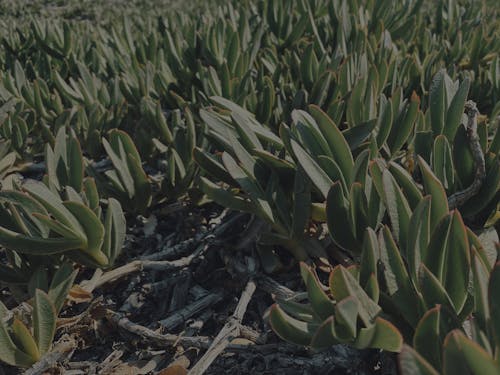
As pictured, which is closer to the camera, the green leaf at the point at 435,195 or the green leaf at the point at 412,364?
the green leaf at the point at 412,364

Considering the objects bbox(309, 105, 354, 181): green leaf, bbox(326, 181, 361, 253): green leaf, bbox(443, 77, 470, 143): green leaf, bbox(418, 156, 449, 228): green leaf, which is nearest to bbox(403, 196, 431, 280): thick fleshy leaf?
bbox(418, 156, 449, 228): green leaf

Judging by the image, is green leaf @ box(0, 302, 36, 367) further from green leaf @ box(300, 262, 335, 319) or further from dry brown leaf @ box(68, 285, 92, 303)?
green leaf @ box(300, 262, 335, 319)

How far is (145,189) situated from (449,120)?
68 cm

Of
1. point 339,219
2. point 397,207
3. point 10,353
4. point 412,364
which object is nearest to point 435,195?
point 397,207

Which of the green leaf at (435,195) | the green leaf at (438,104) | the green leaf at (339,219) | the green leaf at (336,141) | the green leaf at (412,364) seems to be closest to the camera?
the green leaf at (412,364)

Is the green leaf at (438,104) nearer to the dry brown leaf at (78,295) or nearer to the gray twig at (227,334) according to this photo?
the gray twig at (227,334)

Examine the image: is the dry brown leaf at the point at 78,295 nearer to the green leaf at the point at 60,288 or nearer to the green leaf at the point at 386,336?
the green leaf at the point at 60,288

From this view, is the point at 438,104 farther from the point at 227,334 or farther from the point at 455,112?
the point at 227,334

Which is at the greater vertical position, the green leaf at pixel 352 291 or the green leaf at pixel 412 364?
the green leaf at pixel 412 364

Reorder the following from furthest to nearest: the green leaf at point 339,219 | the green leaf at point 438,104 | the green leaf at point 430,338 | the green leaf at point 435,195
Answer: the green leaf at point 438,104
the green leaf at point 339,219
the green leaf at point 435,195
the green leaf at point 430,338

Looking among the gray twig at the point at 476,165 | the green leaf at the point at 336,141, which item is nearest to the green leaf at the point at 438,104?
the gray twig at the point at 476,165

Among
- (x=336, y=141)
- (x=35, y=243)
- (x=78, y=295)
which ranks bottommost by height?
(x=78, y=295)

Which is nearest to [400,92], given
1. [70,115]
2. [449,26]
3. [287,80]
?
[287,80]

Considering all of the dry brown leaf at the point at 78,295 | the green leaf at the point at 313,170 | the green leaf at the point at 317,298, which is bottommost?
the dry brown leaf at the point at 78,295
